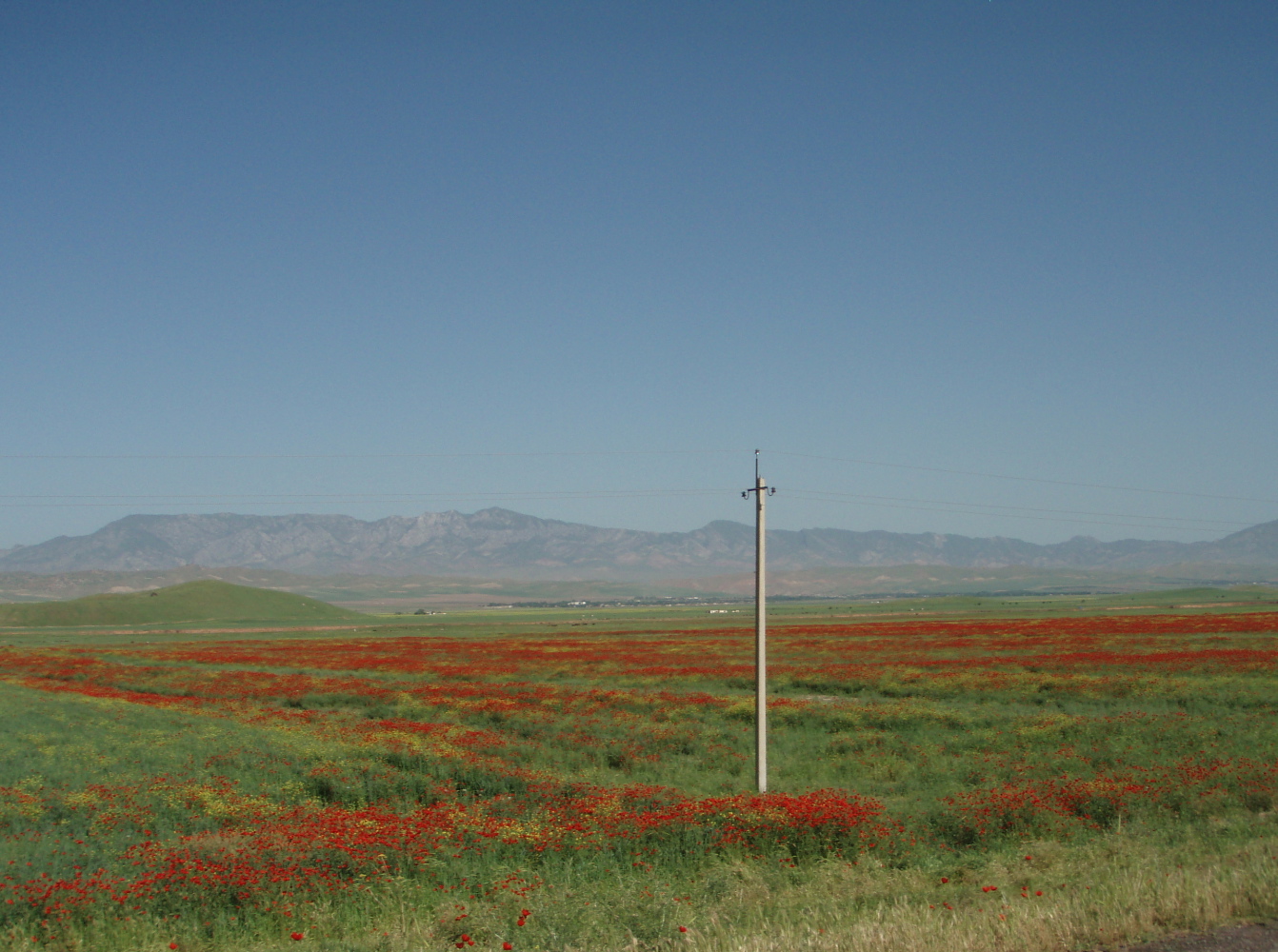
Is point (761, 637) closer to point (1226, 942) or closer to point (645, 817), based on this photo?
point (645, 817)

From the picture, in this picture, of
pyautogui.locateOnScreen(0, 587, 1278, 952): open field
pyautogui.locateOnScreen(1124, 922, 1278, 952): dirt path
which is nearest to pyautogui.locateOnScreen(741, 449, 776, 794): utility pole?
pyautogui.locateOnScreen(0, 587, 1278, 952): open field

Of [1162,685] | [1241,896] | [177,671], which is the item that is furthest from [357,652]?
[1241,896]

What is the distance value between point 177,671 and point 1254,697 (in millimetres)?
63031

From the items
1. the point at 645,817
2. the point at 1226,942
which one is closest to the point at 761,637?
the point at 645,817

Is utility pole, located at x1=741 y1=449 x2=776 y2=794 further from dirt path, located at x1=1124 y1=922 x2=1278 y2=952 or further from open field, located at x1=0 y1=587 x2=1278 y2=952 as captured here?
dirt path, located at x1=1124 y1=922 x2=1278 y2=952

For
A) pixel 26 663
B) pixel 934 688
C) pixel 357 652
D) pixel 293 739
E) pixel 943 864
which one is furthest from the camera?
pixel 357 652

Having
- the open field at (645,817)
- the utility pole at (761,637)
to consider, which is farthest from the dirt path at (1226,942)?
the utility pole at (761,637)

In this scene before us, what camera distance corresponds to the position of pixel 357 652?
83.3 m

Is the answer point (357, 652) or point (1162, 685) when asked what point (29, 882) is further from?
point (357, 652)

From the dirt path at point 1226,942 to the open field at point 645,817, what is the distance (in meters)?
0.28

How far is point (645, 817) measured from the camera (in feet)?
57.9

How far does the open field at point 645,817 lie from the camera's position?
12320mm

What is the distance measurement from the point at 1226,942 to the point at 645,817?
9.68m

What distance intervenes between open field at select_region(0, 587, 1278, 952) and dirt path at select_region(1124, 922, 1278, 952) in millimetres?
277
